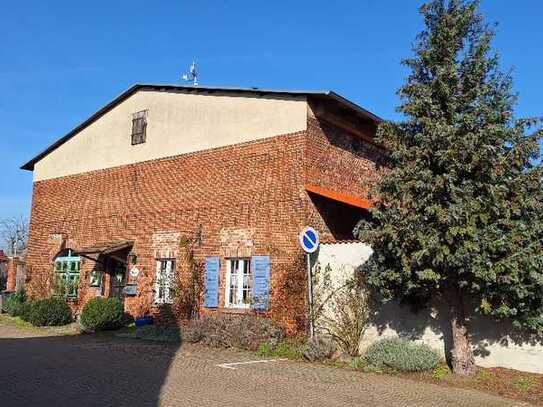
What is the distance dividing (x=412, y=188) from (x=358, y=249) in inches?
108

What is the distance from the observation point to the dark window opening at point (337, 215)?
47.2ft

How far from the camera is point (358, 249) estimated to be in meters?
12.6

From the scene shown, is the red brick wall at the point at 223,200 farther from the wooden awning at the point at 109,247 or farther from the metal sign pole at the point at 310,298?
the metal sign pole at the point at 310,298

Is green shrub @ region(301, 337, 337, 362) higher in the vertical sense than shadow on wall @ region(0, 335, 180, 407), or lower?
higher

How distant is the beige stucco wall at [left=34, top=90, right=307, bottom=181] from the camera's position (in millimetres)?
15156

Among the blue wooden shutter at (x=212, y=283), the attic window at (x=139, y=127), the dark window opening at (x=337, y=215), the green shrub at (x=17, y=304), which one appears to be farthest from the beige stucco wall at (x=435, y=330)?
the green shrub at (x=17, y=304)

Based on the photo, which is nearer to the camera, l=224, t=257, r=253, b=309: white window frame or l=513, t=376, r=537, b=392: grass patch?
l=513, t=376, r=537, b=392: grass patch

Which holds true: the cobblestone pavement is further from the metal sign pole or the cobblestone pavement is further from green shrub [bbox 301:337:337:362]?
the metal sign pole

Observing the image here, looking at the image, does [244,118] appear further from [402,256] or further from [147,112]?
[402,256]

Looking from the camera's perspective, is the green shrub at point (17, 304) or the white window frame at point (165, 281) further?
the green shrub at point (17, 304)

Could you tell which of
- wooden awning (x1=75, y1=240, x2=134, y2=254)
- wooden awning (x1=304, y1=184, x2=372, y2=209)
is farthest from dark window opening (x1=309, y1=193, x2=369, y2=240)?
wooden awning (x1=75, y1=240, x2=134, y2=254)

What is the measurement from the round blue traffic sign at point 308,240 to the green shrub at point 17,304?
1220cm

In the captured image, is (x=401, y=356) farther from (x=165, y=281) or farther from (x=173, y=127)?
(x=173, y=127)

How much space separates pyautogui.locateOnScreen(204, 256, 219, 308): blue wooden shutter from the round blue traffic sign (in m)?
3.92
